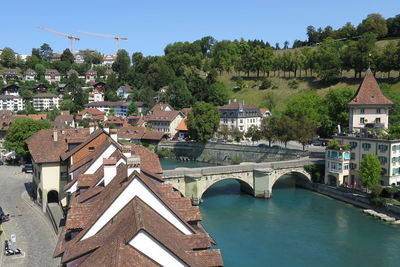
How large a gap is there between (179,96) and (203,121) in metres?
37.4

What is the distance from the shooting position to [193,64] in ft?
506

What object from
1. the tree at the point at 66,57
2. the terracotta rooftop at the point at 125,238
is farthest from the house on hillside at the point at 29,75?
the terracotta rooftop at the point at 125,238

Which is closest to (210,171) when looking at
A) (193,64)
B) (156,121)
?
(156,121)

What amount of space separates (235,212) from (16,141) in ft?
131

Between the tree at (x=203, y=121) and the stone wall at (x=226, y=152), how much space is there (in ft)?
7.25

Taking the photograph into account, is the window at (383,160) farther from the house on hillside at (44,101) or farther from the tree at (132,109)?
the house on hillside at (44,101)

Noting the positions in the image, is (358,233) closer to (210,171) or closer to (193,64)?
(210,171)

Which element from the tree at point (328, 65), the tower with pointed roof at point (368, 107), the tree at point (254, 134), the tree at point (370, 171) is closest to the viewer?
the tree at point (370, 171)

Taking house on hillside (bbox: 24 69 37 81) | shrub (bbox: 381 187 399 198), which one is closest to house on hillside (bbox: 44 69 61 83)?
house on hillside (bbox: 24 69 37 81)

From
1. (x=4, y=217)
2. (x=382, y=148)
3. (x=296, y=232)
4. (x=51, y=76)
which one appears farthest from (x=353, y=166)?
(x=51, y=76)

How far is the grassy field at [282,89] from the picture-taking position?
102875 millimetres

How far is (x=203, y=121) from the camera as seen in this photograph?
78.6m

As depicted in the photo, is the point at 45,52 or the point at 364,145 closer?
the point at 364,145

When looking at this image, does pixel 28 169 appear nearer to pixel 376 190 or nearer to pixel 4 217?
pixel 4 217
